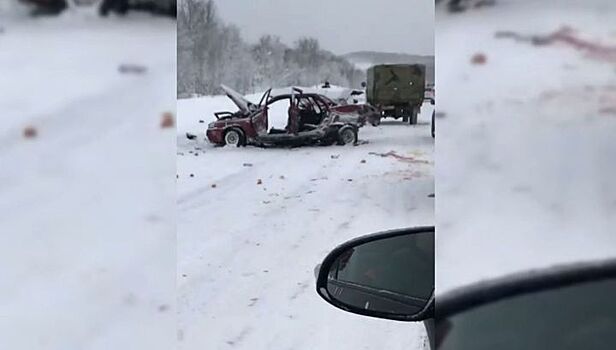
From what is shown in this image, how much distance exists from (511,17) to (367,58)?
420mm

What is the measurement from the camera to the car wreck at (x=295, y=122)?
185 cm

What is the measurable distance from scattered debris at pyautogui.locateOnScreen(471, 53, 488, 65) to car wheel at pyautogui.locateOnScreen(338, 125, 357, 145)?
43cm

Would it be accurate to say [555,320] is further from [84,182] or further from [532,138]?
[84,182]

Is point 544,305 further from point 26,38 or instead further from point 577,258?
point 26,38

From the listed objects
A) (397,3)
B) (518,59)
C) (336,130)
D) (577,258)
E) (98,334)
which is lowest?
(98,334)

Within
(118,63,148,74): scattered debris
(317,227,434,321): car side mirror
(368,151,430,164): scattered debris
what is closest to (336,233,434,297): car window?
(317,227,434,321): car side mirror

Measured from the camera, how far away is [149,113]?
1.68 m

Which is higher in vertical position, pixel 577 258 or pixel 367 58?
pixel 367 58

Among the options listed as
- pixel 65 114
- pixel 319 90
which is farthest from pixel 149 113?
pixel 319 90

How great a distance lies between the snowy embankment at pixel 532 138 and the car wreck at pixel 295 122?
378 mm

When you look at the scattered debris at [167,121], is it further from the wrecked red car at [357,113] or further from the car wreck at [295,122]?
the wrecked red car at [357,113]

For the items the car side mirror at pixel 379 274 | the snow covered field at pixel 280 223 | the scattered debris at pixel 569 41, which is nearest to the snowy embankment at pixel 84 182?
the snow covered field at pixel 280 223

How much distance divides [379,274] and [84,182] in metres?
0.77

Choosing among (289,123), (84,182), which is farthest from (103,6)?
(289,123)
